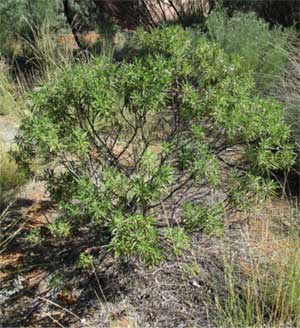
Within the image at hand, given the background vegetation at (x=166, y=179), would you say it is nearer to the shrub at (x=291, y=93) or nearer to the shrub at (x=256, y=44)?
the shrub at (x=291, y=93)

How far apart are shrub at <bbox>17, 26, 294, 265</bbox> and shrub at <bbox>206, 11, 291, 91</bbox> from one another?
7.38ft

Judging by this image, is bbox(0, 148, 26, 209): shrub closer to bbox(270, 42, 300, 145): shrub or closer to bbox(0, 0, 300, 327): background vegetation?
bbox(0, 0, 300, 327): background vegetation

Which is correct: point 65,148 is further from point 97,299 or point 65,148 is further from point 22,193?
point 22,193

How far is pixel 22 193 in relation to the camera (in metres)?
4.12

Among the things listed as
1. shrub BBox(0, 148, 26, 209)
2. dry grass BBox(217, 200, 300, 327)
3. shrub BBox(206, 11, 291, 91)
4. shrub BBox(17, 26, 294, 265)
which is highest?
shrub BBox(17, 26, 294, 265)

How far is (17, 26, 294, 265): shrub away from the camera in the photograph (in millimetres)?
2654

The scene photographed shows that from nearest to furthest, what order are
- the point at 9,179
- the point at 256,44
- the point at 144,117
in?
the point at 144,117 < the point at 9,179 < the point at 256,44

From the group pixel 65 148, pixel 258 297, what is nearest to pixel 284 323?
pixel 258 297

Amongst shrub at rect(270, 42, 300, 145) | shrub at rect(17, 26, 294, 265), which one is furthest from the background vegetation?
shrub at rect(270, 42, 300, 145)

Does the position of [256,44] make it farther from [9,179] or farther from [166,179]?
[166,179]

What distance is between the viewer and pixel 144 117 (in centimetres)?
291

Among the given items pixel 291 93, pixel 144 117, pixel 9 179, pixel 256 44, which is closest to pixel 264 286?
pixel 144 117

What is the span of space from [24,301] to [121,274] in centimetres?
56

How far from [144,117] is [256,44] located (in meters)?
2.99
